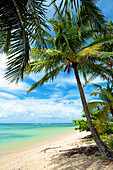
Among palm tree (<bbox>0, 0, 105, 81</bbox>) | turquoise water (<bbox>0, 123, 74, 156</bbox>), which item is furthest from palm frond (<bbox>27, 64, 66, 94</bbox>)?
turquoise water (<bbox>0, 123, 74, 156</bbox>)

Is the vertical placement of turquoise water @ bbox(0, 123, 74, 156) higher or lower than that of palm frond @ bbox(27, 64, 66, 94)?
lower

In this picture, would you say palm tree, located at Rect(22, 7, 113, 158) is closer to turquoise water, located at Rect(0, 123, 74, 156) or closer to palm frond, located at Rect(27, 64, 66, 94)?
palm frond, located at Rect(27, 64, 66, 94)

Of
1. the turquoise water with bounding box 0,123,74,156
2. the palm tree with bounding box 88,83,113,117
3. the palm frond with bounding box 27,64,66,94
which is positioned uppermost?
the palm frond with bounding box 27,64,66,94

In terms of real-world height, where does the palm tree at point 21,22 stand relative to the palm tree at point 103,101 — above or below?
above

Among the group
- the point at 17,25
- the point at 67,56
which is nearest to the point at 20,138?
the point at 67,56

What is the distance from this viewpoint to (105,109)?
18.5ft

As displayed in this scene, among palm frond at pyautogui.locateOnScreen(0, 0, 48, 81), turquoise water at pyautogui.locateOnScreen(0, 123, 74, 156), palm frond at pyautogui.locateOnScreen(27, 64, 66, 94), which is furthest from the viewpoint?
turquoise water at pyautogui.locateOnScreen(0, 123, 74, 156)

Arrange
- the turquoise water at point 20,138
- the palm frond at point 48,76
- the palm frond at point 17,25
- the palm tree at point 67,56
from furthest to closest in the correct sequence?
the turquoise water at point 20,138, the palm frond at point 48,76, the palm tree at point 67,56, the palm frond at point 17,25

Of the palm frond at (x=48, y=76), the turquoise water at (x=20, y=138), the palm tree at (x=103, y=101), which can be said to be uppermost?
the palm frond at (x=48, y=76)

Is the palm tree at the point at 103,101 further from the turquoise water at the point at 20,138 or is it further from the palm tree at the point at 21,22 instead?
the turquoise water at the point at 20,138

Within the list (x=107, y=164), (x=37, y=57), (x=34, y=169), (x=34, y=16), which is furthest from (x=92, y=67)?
(x=34, y=169)

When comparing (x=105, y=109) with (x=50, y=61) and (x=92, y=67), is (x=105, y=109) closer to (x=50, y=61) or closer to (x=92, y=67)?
(x=92, y=67)

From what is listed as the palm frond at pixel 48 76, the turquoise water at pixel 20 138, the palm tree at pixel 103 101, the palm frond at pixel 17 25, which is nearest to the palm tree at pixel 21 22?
the palm frond at pixel 17 25

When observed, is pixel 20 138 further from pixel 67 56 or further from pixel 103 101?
pixel 67 56
